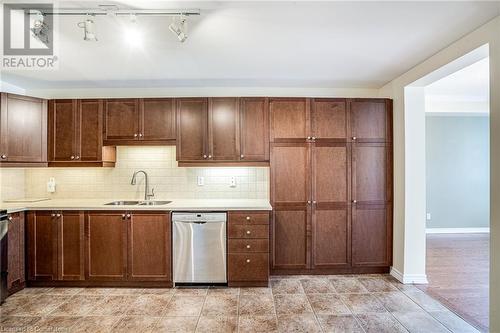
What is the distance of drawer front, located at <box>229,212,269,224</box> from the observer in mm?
3180

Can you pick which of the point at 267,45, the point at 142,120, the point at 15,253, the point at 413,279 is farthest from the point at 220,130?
the point at 413,279

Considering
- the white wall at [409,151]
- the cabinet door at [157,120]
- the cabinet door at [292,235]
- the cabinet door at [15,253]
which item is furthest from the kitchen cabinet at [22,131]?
the white wall at [409,151]

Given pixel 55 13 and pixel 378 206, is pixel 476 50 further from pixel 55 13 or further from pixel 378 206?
pixel 55 13

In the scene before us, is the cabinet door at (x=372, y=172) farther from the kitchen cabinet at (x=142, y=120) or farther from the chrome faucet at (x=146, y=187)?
the chrome faucet at (x=146, y=187)

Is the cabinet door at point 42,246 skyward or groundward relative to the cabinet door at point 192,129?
groundward

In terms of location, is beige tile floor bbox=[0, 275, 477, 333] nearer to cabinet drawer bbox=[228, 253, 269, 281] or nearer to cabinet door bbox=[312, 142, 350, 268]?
cabinet drawer bbox=[228, 253, 269, 281]

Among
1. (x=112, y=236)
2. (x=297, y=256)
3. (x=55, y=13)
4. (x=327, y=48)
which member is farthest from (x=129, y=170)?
(x=327, y=48)

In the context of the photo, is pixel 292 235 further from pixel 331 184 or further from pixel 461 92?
pixel 461 92

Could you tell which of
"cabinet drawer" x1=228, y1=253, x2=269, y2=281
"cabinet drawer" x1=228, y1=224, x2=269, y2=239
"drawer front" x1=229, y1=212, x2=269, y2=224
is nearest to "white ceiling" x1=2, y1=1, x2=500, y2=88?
"drawer front" x1=229, y1=212, x2=269, y2=224

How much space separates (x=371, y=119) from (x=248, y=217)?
6.63ft

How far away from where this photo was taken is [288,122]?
3.51 m

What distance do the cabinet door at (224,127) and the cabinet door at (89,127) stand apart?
4.63 ft

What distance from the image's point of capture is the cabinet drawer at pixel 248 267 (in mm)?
3168

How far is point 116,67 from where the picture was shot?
10.1 ft
